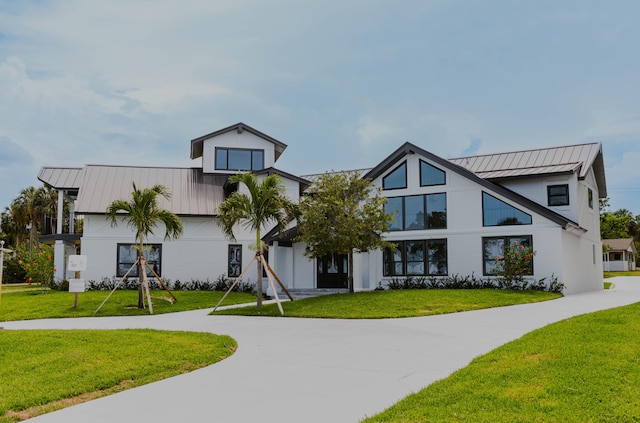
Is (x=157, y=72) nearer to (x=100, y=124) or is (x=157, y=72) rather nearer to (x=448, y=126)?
(x=100, y=124)

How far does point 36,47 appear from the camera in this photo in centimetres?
1411

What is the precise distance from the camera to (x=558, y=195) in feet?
74.9

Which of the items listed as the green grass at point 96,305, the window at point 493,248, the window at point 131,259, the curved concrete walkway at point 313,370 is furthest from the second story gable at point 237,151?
the curved concrete walkway at point 313,370

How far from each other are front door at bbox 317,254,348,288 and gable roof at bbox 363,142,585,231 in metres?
4.09

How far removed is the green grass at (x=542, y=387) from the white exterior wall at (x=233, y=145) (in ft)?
71.3

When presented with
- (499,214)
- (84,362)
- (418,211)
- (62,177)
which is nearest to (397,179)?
(418,211)

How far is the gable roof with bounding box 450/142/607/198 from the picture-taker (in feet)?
75.3

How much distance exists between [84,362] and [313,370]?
10.9 feet

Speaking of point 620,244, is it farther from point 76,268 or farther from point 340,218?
Result: point 76,268

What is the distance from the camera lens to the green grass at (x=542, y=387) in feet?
15.8

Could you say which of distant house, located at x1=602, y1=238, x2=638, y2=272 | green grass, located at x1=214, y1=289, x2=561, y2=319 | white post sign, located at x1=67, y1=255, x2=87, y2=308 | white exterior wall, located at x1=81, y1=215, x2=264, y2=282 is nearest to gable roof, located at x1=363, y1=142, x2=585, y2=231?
green grass, located at x1=214, y1=289, x2=561, y2=319

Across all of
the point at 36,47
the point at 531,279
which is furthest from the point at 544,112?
the point at 36,47

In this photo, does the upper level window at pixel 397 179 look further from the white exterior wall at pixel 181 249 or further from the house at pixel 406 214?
the white exterior wall at pixel 181 249

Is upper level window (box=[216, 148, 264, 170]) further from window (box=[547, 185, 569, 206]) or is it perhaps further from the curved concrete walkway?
the curved concrete walkway
